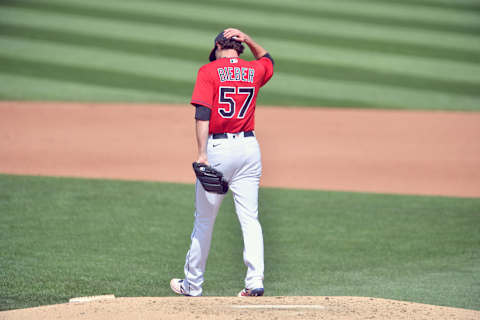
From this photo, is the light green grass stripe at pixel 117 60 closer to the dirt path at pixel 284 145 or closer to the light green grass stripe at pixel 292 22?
the light green grass stripe at pixel 292 22

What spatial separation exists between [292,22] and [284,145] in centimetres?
803

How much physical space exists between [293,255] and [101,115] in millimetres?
6806

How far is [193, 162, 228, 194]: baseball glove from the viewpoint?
5.13 meters

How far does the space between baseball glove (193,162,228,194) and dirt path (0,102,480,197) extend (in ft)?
14.5

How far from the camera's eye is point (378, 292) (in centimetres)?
606

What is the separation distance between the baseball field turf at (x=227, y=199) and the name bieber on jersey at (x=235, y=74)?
6.12ft

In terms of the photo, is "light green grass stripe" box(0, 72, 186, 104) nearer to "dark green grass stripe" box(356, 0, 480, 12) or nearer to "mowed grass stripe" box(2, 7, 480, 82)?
"mowed grass stripe" box(2, 7, 480, 82)

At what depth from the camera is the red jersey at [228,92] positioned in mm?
5191

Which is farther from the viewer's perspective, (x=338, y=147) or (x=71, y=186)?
(x=338, y=147)

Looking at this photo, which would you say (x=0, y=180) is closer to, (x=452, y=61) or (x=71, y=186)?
(x=71, y=186)

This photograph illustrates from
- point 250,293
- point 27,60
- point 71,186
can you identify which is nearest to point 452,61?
point 27,60

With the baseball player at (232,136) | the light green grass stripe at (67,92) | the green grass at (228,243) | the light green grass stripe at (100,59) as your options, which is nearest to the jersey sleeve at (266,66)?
the baseball player at (232,136)

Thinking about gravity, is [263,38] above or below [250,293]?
above

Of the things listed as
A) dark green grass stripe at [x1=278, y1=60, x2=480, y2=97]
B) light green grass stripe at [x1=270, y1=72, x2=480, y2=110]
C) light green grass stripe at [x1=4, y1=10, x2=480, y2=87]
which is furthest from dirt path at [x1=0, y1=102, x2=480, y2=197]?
light green grass stripe at [x1=4, y1=10, x2=480, y2=87]
